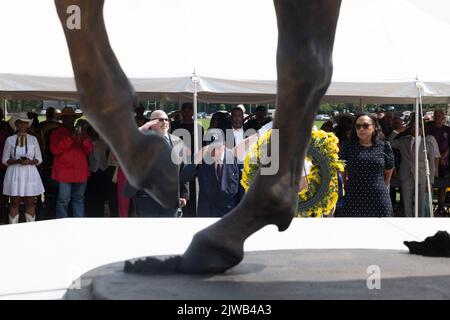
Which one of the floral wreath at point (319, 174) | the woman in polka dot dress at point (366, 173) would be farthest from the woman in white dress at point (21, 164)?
the woman in polka dot dress at point (366, 173)

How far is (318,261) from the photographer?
3164 millimetres

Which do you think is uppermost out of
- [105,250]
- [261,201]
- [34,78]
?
[34,78]

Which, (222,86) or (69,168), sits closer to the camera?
(222,86)

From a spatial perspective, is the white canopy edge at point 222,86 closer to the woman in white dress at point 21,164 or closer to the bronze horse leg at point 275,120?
the woman in white dress at point 21,164

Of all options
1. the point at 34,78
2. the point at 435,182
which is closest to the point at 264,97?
the point at 435,182

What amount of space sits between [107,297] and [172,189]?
431mm

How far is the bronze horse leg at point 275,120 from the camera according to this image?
2.64m

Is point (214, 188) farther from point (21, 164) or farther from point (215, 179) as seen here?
point (21, 164)

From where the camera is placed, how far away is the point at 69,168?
9055mm

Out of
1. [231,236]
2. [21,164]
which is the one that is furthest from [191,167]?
[231,236]

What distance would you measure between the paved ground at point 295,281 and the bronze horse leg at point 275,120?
0.13 m

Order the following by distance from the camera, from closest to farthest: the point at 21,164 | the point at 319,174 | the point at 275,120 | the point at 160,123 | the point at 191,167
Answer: the point at 275,120
the point at 319,174
the point at 160,123
the point at 191,167
the point at 21,164

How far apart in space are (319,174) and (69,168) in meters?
3.71
